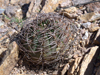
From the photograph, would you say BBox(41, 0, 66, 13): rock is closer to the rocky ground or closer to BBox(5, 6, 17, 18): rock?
the rocky ground

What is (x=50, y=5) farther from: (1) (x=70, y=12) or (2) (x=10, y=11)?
(2) (x=10, y=11)

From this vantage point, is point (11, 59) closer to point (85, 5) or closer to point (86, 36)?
point (86, 36)

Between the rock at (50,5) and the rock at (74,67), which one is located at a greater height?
the rock at (50,5)

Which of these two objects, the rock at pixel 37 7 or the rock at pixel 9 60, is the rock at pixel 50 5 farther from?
the rock at pixel 9 60

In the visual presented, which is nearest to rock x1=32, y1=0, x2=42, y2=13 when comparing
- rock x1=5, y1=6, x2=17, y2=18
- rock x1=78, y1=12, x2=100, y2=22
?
rock x1=5, y1=6, x2=17, y2=18

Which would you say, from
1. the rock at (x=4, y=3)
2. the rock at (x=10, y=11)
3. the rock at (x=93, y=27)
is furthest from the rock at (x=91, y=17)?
the rock at (x=4, y=3)

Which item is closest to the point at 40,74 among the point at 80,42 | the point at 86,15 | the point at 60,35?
the point at 60,35
